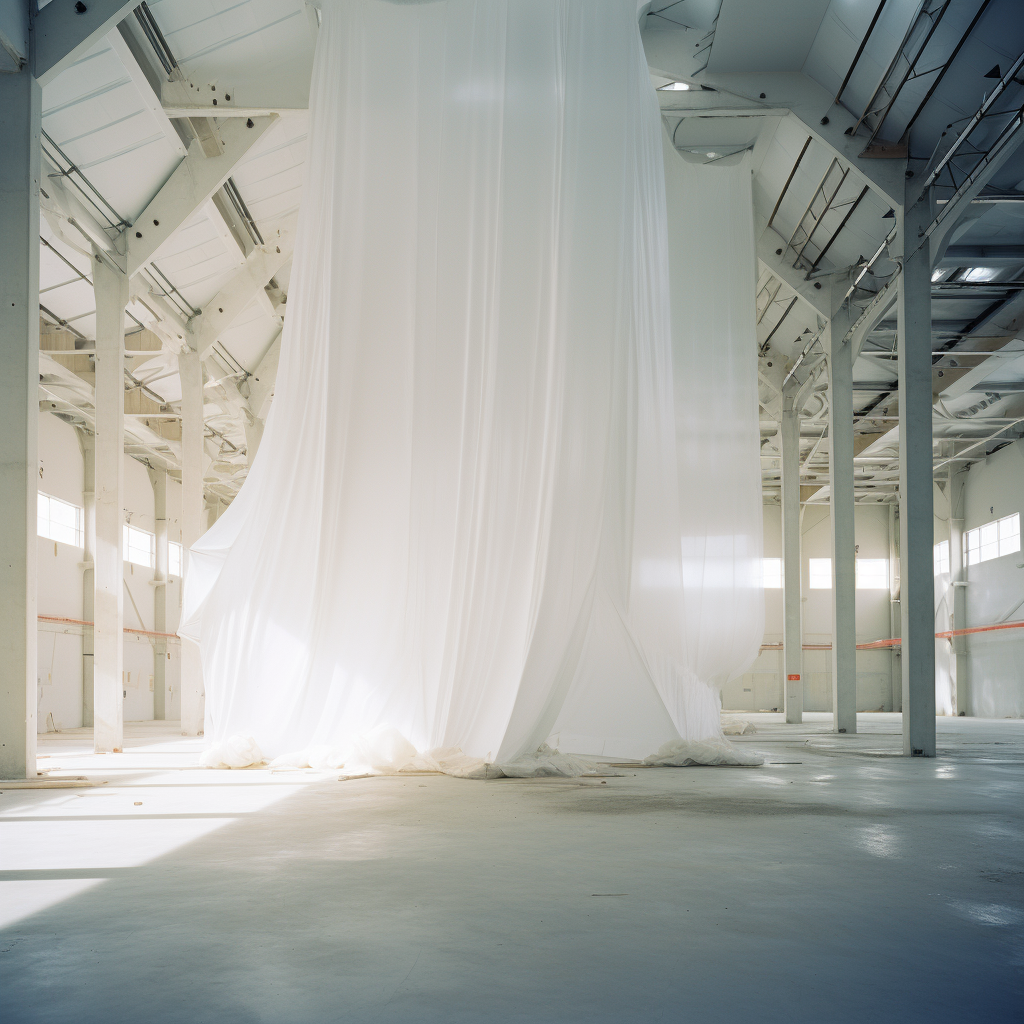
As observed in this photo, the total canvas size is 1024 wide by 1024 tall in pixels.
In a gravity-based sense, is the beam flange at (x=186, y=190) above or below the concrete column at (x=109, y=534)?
above

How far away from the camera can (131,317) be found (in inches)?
775

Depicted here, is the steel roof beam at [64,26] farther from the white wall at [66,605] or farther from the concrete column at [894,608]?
the concrete column at [894,608]

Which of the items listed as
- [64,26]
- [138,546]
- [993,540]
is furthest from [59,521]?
[993,540]

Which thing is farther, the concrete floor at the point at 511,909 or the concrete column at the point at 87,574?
the concrete column at the point at 87,574

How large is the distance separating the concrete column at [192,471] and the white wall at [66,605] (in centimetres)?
573

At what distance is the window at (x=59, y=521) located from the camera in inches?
906

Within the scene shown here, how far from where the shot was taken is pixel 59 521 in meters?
23.8

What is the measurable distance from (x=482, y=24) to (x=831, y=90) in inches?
207

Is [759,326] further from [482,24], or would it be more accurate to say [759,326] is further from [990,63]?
[482,24]

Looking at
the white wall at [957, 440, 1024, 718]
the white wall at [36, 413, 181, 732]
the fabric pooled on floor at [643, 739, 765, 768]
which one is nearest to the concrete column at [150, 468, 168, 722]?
the white wall at [36, 413, 181, 732]

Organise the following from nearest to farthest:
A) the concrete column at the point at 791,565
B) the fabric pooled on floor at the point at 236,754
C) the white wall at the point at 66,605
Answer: the fabric pooled on floor at the point at 236,754 < the concrete column at the point at 791,565 < the white wall at the point at 66,605

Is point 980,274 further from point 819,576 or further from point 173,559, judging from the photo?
point 173,559

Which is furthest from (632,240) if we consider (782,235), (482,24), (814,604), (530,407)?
(814,604)

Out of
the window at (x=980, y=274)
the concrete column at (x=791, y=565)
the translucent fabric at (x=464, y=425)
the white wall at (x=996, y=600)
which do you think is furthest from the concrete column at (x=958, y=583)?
the translucent fabric at (x=464, y=425)
